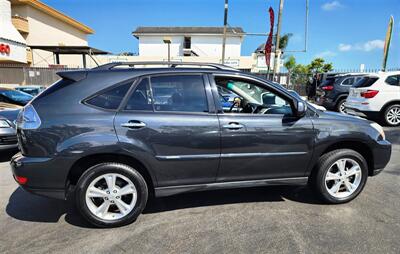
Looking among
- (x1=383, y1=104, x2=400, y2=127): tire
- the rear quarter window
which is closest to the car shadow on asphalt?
the rear quarter window

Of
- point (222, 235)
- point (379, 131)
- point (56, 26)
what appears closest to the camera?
point (222, 235)

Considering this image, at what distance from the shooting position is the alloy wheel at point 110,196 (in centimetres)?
294

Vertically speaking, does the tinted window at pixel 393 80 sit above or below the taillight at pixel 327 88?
above

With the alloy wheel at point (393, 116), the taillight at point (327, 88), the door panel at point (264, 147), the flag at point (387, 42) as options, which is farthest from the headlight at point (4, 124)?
the flag at point (387, 42)

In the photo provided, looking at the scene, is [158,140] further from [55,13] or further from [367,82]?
[55,13]

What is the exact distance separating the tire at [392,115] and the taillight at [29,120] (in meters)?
9.48

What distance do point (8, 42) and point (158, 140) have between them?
22494mm

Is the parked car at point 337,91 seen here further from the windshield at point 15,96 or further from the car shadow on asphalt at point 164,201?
the windshield at point 15,96

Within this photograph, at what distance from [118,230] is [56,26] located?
31.5m

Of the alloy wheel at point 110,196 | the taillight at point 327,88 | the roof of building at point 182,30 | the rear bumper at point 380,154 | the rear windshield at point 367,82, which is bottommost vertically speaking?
the alloy wheel at point 110,196

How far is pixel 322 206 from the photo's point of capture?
3.52 metres

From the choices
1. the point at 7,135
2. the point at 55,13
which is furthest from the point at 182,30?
the point at 7,135

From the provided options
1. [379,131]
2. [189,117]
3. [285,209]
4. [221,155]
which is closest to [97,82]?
[189,117]

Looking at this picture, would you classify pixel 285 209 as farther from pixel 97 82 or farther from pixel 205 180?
pixel 97 82
